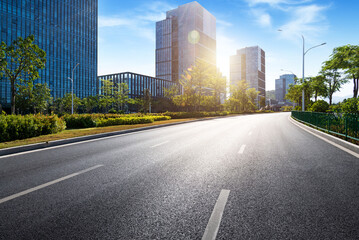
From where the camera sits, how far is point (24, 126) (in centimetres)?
1083

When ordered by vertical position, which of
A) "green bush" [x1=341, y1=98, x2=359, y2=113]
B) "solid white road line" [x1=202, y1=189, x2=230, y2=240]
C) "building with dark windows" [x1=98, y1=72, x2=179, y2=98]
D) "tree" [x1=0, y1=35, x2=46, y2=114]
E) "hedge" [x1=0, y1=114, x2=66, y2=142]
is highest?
"building with dark windows" [x1=98, y1=72, x2=179, y2=98]

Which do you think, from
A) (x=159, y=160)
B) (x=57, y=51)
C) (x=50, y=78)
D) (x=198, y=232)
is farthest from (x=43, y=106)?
(x=198, y=232)

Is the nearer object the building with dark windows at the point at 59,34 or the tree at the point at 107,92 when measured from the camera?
the tree at the point at 107,92

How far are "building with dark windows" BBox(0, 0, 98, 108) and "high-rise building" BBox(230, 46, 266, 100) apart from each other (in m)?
108

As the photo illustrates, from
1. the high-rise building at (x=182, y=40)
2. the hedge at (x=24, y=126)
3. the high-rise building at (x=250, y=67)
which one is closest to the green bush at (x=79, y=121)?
the hedge at (x=24, y=126)

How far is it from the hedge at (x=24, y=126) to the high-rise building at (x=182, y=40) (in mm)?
118159

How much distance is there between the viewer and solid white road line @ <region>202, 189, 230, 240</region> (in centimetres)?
248

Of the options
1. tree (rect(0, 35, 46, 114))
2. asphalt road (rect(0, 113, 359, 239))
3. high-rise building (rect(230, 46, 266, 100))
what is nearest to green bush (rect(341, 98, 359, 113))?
asphalt road (rect(0, 113, 359, 239))

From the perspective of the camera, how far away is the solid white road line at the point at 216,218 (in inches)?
97.6

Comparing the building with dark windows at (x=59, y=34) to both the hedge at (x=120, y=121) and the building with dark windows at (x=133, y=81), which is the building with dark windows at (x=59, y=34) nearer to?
the building with dark windows at (x=133, y=81)

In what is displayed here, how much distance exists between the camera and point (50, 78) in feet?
259

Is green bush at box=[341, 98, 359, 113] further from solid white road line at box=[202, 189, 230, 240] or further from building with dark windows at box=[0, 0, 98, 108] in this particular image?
building with dark windows at box=[0, 0, 98, 108]

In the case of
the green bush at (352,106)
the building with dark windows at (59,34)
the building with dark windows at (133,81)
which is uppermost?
the building with dark windows at (59,34)

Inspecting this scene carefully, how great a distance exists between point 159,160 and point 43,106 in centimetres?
6008
